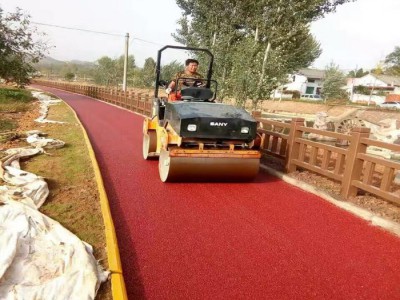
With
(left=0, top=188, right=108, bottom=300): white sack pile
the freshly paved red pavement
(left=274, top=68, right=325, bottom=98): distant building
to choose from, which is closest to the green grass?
the freshly paved red pavement

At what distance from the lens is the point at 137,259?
12.3ft

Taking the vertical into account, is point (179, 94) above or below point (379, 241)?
above

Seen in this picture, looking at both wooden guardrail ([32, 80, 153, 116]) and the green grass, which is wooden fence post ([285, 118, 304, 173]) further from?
the green grass

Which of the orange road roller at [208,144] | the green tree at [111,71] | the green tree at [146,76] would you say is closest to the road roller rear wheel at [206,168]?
the orange road roller at [208,144]

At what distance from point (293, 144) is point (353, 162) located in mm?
1671

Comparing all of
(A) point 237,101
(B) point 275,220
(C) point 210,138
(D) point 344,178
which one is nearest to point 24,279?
(B) point 275,220

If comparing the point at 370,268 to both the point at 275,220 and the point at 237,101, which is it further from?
the point at 237,101

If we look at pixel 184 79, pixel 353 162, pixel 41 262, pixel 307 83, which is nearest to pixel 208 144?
pixel 184 79

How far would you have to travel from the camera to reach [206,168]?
20.2 ft

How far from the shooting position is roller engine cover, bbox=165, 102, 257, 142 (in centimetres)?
593

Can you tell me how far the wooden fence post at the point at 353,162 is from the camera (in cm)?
566

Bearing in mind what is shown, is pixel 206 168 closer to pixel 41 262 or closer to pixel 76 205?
pixel 76 205

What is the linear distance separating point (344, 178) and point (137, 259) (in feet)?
12.5

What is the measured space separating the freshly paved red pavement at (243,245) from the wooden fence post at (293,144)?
2.91 feet
